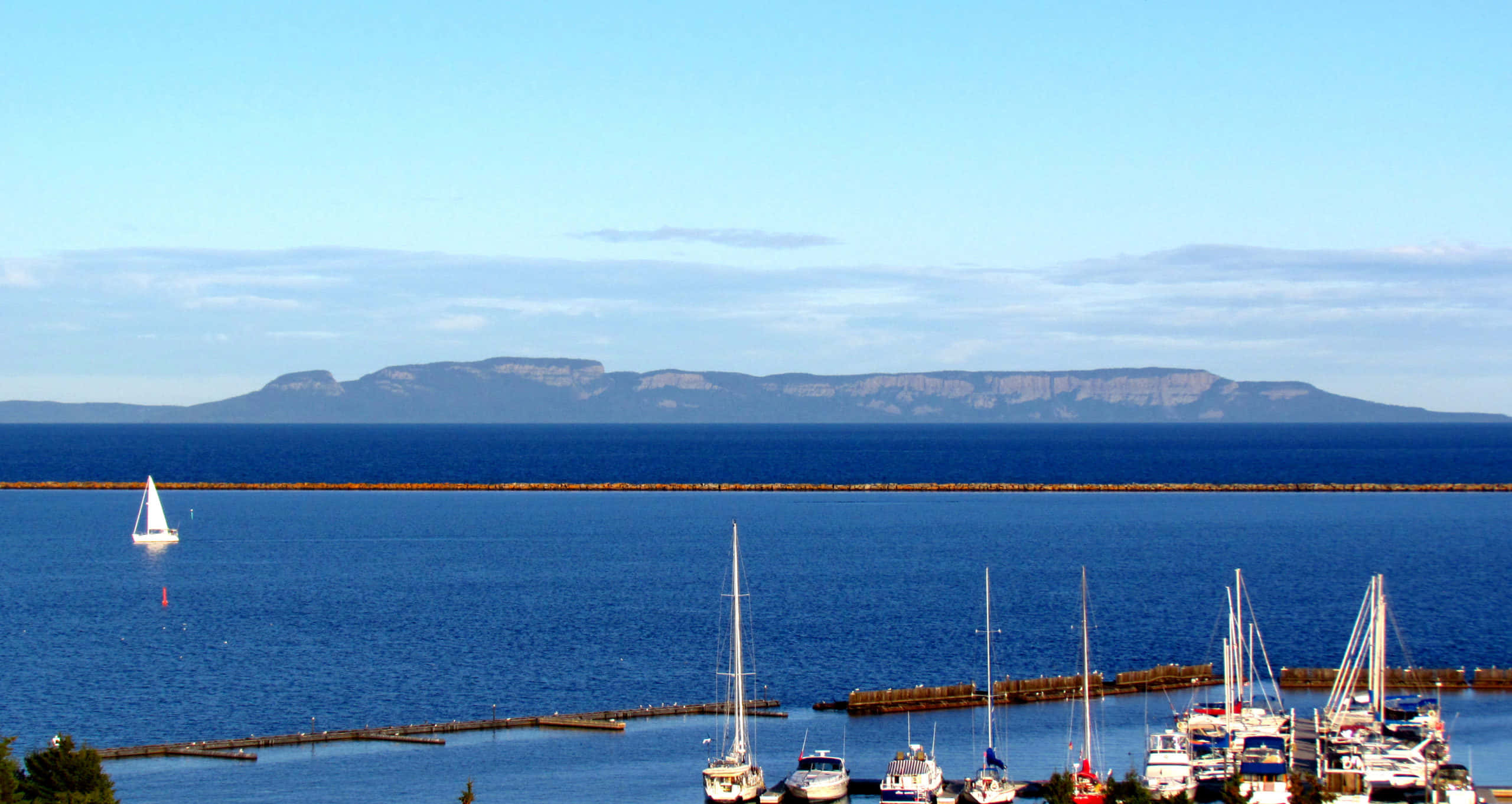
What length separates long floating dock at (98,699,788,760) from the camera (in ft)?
149

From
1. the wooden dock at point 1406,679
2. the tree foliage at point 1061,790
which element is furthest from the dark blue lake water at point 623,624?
the tree foliage at point 1061,790

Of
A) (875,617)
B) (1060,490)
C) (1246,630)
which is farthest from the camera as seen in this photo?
(1060,490)

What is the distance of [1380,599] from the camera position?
47250 mm

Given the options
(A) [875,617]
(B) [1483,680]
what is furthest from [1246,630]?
(A) [875,617]

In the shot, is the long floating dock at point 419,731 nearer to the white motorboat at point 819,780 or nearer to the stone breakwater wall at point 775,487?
the white motorboat at point 819,780

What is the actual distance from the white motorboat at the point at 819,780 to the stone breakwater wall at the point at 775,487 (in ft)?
410

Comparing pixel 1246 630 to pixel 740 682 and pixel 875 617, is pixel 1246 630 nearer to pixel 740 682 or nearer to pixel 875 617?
pixel 875 617

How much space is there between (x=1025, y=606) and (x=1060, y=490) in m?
93.9

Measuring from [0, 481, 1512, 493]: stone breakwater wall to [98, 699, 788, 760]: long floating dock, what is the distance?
115473 mm

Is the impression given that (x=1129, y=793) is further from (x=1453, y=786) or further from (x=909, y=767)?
(x=1453, y=786)

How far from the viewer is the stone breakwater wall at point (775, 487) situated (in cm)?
16712

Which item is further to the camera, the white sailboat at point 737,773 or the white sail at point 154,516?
the white sail at point 154,516

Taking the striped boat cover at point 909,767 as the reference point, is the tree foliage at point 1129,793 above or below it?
above

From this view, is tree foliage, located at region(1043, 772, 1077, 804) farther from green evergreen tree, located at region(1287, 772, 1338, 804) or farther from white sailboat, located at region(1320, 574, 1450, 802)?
white sailboat, located at region(1320, 574, 1450, 802)
